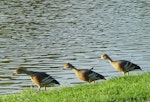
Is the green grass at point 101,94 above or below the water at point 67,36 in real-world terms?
above

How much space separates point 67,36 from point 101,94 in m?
22.0

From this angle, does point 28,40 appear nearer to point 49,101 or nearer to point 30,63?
point 30,63

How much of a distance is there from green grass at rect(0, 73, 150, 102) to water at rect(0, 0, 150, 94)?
7456mm

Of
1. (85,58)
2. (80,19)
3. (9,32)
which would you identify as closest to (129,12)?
(80,19)

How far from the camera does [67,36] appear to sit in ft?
118

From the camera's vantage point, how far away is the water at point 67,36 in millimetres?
26828

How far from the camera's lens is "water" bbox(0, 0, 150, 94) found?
26.8 m

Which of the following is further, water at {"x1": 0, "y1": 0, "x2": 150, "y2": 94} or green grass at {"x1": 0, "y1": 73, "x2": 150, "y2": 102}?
water at {"x1": 0, "y1": 0, "x2": 150, "y2": 94}

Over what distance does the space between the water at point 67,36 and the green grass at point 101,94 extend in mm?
7456

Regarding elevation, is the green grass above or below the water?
above

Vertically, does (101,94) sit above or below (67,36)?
above

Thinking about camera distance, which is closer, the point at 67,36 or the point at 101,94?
the point at 101,94

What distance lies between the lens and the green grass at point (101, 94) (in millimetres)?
13336

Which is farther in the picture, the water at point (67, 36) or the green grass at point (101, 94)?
the water at point (67, 36)
